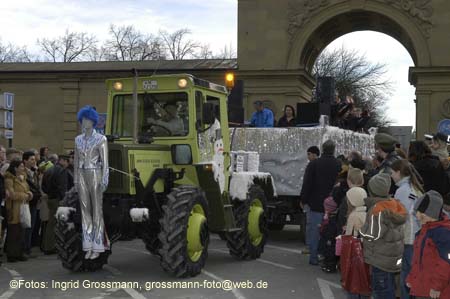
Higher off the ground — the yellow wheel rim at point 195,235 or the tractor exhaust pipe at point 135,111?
the tractor exhaust pipe at point 135,111

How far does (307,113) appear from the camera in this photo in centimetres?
1549

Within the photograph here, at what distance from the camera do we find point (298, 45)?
27.4 m

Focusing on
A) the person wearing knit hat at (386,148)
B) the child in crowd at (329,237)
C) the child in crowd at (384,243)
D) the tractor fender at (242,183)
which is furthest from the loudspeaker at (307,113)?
the child in crowd at (384,243)

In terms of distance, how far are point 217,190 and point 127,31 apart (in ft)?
207

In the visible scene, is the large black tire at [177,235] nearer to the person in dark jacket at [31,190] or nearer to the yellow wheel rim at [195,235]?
the yellow wheel rim at [195,235]

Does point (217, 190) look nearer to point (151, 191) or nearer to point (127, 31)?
point (151, 191)

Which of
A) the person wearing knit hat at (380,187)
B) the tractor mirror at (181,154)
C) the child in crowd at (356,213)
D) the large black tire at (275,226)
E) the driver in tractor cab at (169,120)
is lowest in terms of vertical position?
the large black tire at (275,226)

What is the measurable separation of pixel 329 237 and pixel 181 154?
2633 mm

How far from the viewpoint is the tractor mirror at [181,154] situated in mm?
10414

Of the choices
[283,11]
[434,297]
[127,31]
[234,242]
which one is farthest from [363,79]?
[434,297]

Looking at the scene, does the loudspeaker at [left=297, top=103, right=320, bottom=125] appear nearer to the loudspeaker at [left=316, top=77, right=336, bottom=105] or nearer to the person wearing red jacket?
the loudspeaker at [left=316, top=77, right=336, bottom=105]

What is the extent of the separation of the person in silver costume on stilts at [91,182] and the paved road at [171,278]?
0.60m

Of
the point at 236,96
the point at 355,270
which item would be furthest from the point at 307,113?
the point at 355,270

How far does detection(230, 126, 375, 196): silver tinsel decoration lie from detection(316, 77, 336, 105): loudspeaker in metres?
2.44
